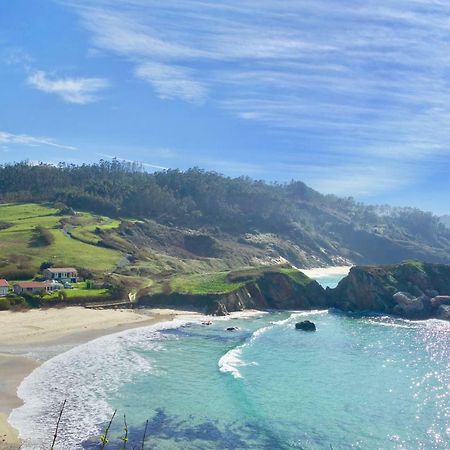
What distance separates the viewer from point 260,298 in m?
95.3

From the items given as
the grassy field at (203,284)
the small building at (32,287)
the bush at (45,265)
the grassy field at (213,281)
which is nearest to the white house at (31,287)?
the small building at (32,287)

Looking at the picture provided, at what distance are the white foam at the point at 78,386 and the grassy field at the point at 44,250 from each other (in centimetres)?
3900

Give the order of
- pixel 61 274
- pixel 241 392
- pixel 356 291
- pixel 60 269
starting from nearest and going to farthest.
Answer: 1. pixel 241 392
2. pixel 61 274
3. pixel 60 269
4. pixel 356 291

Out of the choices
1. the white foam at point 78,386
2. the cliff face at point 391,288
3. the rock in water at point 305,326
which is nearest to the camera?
the white foam at point 78,386

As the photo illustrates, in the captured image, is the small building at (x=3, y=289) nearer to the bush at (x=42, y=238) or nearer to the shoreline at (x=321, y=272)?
the bush at (x=42, y=238)

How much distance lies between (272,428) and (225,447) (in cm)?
476

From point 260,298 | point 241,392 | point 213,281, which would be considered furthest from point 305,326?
point 241,392

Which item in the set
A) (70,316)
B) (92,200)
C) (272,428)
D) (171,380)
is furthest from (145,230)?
(272,428)

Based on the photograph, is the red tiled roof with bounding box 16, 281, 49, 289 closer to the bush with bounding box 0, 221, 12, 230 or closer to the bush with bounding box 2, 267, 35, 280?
the bush with bounding box 2, 267, 35, 280

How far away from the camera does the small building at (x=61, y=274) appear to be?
9119 cm

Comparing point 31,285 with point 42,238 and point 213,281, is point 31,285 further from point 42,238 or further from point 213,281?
point 42,238

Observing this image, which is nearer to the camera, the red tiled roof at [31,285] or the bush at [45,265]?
the red tiled roof at [31,285]

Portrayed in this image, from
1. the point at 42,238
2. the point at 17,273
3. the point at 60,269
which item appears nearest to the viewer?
the point at 17,273

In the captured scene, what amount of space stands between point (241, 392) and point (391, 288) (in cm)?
5982
